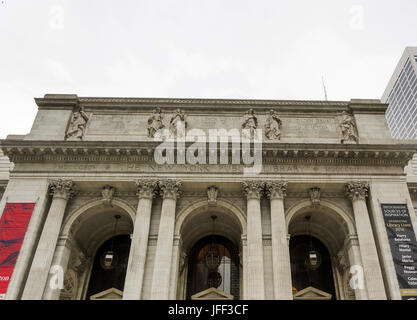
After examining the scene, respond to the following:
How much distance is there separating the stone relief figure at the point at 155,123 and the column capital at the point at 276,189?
26.7 feet

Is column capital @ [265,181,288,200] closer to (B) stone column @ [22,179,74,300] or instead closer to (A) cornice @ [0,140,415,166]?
(A) cornice @ [0,140,415,166]

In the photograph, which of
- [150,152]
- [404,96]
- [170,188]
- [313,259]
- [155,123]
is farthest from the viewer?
[404,96]

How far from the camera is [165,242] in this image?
63.4 ft

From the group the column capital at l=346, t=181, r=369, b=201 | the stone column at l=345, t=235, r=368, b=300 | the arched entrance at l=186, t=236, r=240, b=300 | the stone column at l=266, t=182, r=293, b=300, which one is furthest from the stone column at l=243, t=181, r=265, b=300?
the column capital at l=346, t=181, r=369, b=201

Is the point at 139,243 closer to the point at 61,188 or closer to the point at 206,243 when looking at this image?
the point at 61,188

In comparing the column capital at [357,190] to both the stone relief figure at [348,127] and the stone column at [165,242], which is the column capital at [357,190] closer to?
the stone relief figure at [348,127]

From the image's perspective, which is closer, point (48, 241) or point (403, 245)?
point (403, 245)

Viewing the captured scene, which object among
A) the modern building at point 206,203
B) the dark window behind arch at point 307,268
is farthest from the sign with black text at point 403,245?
the dark window behind arch at point 307,268

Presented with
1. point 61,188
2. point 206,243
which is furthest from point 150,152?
point 206,243

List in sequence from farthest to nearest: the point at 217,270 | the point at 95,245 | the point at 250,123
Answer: the point at 95,245
the point at 250,123
the point at 217,270

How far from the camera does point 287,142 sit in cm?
2256

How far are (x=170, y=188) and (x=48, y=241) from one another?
7388 mm

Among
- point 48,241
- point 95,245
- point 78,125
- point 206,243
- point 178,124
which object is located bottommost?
point 48,241
